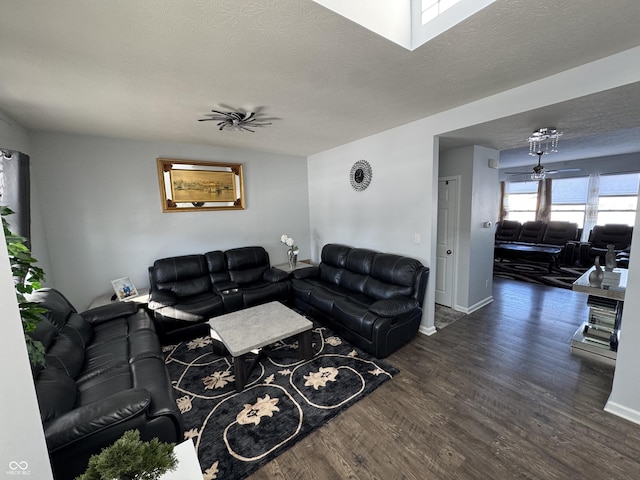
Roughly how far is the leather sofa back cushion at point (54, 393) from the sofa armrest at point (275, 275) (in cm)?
241

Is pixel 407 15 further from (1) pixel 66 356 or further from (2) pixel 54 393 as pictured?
(1) pixel 66 356

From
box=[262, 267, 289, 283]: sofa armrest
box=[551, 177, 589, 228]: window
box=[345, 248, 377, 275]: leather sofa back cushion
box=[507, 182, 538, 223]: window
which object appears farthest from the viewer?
box=[507, 182, 538, 223]: window

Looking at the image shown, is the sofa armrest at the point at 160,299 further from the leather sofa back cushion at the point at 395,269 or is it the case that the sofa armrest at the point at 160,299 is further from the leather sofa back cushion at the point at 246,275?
the leather sofa back cushion at the point at 395,269

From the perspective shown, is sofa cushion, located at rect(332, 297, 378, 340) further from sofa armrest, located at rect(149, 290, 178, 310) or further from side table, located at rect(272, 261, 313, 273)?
sofa armrest, located at rect(149, 290, 178, 310)

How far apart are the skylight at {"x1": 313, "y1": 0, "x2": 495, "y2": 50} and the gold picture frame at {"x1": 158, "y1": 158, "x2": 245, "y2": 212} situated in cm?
315

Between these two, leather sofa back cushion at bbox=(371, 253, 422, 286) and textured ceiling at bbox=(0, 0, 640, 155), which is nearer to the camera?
textured ceiling at bbox=(0, 0, 640, 155)

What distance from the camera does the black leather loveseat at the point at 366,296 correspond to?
269cm

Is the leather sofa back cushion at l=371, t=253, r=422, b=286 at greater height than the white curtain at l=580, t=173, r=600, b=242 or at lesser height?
lesser

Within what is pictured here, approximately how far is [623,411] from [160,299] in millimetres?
4283

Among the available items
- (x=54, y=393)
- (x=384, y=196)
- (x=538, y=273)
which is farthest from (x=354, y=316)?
(x=538, y=273)

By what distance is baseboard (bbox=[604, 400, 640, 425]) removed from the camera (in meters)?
1.84

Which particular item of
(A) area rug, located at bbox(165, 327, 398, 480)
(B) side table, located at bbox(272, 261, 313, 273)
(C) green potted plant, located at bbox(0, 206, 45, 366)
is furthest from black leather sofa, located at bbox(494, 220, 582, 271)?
(C) green potted plant, located at bbox(0, 206, 45, 366)

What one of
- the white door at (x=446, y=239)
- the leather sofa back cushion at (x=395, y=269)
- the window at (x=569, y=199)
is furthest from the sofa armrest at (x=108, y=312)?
the window at (x=569, y=199)

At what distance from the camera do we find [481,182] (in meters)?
3.67
